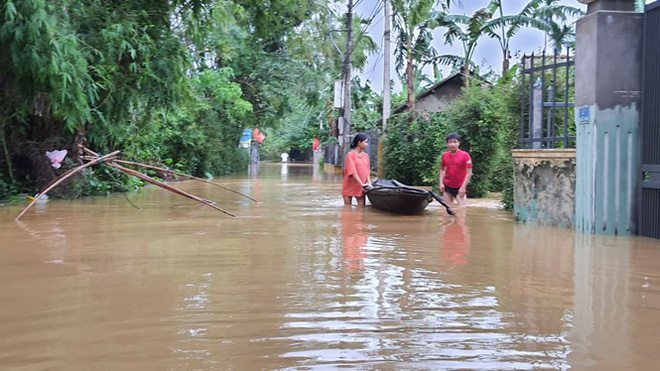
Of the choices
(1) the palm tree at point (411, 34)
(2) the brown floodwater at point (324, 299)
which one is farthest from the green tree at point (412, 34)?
(2) the brown floodwater at point (324, 299)

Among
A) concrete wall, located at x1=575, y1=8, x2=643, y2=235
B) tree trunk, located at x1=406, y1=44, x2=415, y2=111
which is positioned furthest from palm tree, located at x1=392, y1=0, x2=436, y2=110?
concrete wall, located at x1=575, y1=8, x2=643, y2=235

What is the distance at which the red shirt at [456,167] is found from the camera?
1186 cm

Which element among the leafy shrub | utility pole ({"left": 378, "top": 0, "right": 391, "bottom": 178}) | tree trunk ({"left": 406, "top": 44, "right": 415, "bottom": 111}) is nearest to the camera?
the leafy shrub

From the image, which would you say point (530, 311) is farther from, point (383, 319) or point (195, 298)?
point (195, 298)

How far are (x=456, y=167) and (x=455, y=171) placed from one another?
4.0 inches

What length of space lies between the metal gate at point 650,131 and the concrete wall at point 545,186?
1.11m

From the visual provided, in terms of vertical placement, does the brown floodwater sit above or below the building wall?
below

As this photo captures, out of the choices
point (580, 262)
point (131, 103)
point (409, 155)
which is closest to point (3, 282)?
point (580, 262)

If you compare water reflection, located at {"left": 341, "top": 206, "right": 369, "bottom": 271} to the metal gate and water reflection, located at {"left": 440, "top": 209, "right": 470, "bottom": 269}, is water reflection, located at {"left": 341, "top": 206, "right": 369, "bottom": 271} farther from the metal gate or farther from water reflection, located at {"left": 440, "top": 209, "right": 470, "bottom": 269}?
the metal gate

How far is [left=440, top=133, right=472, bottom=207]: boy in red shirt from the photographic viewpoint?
11.8 meters

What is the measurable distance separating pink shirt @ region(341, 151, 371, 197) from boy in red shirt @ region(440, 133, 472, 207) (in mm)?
1476

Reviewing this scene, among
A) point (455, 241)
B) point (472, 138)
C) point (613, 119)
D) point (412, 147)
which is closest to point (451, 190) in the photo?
point (455, 241)

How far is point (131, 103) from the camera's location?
14.9 meters

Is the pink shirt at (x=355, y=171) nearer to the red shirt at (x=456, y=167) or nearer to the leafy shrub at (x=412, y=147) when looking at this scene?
the red shirt at (x=456, y=167)
